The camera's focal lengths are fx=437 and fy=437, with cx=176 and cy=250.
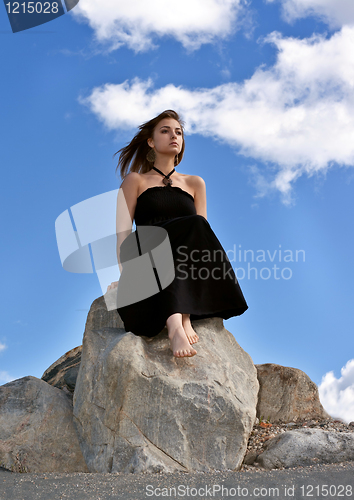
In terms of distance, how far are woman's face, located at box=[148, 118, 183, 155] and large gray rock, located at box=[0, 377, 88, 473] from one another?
2819 millimetres

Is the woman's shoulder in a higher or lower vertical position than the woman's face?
lower

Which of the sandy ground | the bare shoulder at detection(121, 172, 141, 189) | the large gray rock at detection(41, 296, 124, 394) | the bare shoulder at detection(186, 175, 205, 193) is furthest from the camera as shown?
the bare shoulder at detection(186, 175, 205, 193)

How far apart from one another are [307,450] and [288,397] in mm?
1350

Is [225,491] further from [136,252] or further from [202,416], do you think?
[136,252]

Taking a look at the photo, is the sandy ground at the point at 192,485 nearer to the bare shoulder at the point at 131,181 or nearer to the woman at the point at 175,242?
the woman at the point at 175,242

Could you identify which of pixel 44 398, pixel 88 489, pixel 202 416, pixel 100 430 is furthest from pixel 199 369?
pixel 44 398

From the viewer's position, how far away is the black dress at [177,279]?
3887mm

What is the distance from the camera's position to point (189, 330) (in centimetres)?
381

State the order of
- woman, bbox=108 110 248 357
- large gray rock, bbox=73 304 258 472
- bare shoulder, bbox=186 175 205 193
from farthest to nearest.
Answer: bare shoulder, bbox=186 175 205 193 < woman, bbox=108 110 248 357 < large gray rock, bbox=73 304 258 472

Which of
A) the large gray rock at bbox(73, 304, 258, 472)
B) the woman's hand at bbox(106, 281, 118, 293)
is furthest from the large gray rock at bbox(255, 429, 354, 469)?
the woman's hand at bbox(106, 281, 118, 293)

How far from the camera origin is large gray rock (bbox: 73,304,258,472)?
338 cm

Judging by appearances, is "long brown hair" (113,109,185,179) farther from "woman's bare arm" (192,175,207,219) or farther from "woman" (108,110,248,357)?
"woman's bare arm" (192,175,207,219)

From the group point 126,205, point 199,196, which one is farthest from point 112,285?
point 199,196

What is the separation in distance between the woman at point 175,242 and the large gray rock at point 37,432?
1000 mm
